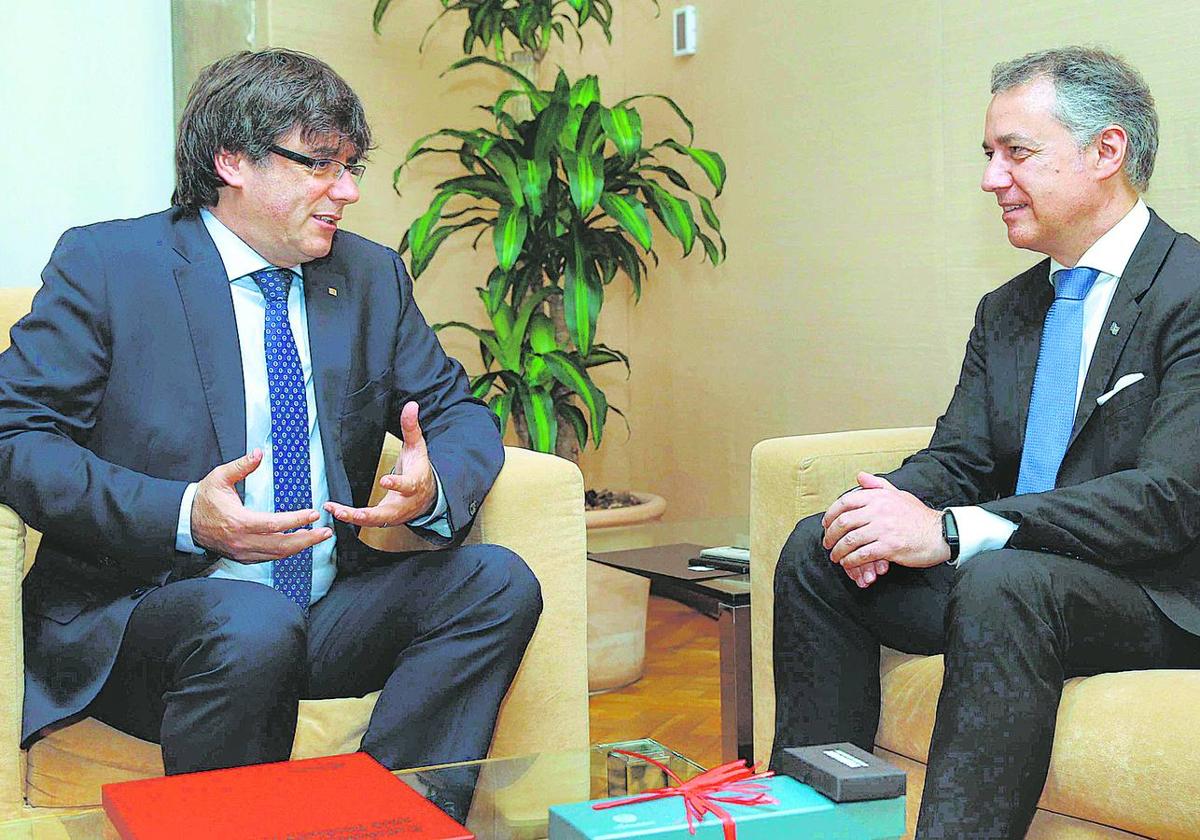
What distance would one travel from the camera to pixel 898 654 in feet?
6.12

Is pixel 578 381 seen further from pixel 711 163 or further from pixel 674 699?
pixel 674 699

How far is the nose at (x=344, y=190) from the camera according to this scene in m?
1.93

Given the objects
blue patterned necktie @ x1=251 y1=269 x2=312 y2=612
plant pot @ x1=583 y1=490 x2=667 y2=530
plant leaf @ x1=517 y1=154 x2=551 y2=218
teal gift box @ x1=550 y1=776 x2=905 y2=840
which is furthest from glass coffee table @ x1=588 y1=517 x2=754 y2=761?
teal gift box @ x1=550 y1=776 x2=905 y2=840

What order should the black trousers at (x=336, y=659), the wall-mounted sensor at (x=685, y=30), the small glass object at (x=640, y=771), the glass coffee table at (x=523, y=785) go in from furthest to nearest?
the wall-mounted sensor at (x=685, y=30) < the black trousers at (x=336, y=659) < the small glass object at (x=640, y=771) < the glass coffee table at (x=523, y=785)

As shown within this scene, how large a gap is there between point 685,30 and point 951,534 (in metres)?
2.37

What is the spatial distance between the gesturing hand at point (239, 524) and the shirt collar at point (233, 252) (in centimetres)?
35

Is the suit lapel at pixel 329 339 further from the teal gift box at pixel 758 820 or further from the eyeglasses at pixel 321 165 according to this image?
the teal gift box at pixel 758 820

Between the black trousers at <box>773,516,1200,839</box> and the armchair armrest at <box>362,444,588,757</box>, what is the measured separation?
0.96ft

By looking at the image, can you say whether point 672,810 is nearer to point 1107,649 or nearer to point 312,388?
point 1107,649

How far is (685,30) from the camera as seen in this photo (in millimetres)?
3754

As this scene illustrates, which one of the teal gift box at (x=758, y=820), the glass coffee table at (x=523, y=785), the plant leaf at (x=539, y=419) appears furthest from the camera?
the plant leaf at (x=539, y=419)

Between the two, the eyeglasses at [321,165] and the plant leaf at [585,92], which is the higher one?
the plant leaf at [585,92]

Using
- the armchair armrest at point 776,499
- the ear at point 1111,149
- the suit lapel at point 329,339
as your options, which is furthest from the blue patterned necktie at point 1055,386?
the suit lapel at point 329,339

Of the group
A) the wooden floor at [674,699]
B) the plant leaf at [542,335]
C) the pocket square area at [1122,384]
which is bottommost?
the wooden floor at [674,699]
